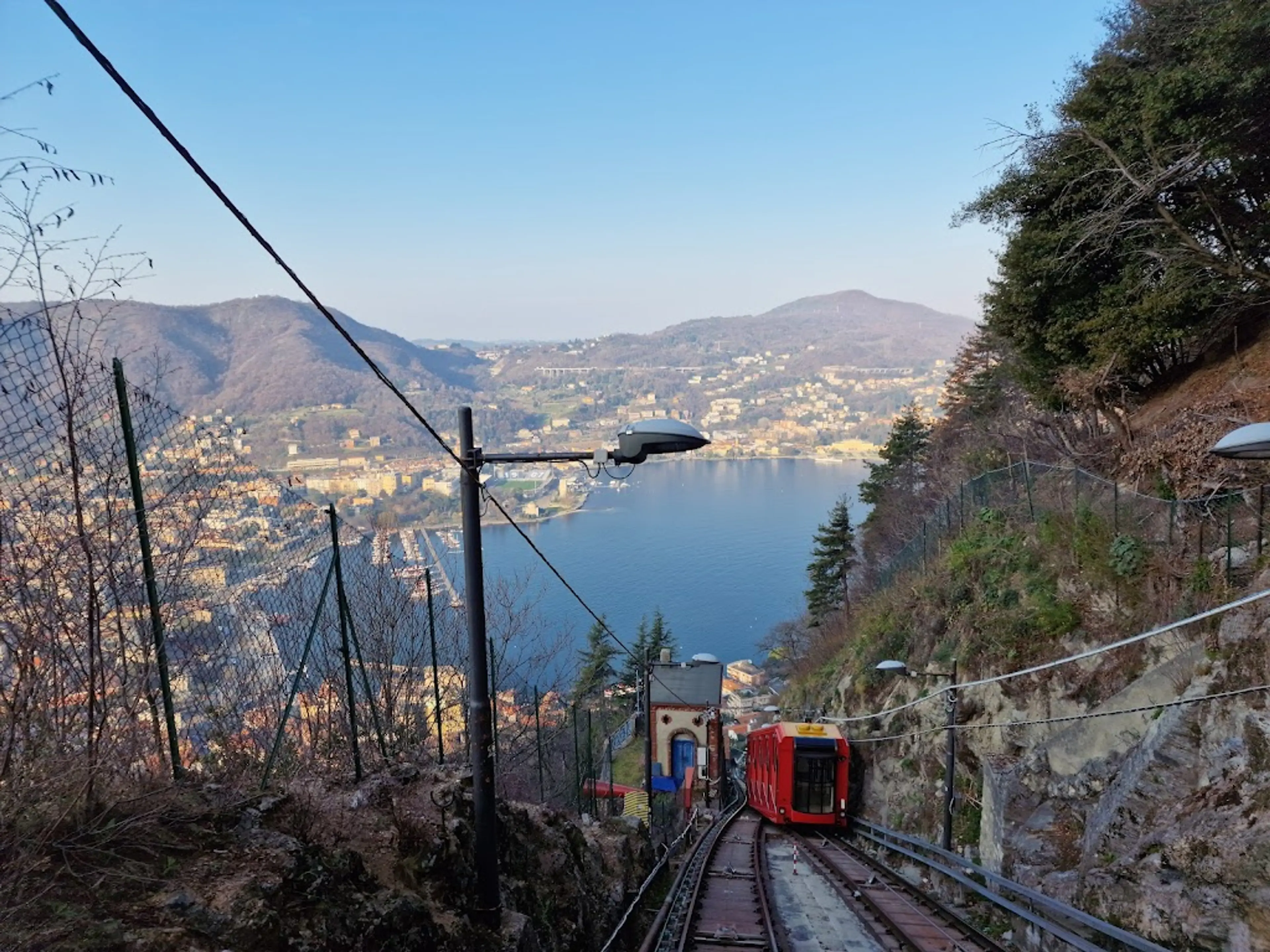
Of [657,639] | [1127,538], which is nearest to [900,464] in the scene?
[657,639]

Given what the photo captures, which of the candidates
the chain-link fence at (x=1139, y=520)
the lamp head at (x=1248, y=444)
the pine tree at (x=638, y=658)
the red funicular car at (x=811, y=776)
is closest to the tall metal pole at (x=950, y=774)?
the chain-link fence at (x=1139, y=520)

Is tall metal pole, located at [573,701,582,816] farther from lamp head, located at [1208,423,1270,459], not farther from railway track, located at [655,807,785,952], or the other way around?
lamp head, located at [1208,423,1270,459]

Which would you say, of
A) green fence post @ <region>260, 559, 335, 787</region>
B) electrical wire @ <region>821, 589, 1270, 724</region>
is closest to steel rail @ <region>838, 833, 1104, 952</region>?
electrical wire @ <region>821, 589, 1270, 724</region>

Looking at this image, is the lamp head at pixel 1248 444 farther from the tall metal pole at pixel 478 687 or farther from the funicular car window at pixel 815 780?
the funicular car window at pixel 815 780

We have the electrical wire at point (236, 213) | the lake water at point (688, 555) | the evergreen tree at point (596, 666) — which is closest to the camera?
the electrical wire at point (236, 213)

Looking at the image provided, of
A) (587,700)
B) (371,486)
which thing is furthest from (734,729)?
(371,486)

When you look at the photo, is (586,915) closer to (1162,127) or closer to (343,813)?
(343,813)

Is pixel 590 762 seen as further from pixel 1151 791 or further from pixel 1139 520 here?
pixel 1139 520
